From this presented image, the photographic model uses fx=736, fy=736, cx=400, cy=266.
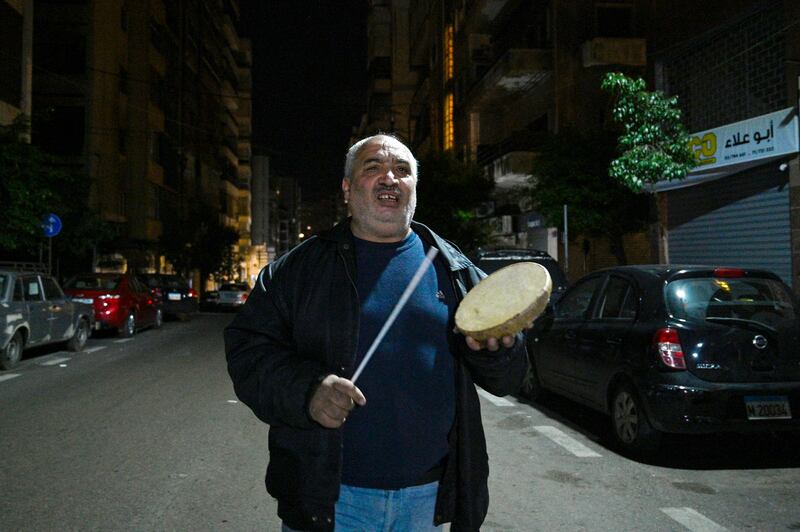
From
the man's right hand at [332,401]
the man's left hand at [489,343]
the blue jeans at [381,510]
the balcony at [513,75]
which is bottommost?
the blue jeans at [381,510]

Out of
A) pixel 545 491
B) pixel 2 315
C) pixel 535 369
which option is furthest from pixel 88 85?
pixel 545 491

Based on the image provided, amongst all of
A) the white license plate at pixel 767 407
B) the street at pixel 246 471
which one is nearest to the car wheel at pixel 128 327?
the street at pixel 246 471

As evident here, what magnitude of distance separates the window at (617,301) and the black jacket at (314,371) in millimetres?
4744

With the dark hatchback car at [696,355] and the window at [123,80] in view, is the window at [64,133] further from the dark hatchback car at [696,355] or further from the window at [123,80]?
the dark hatchback car at [696,355]

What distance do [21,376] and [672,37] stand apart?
53.5 feet

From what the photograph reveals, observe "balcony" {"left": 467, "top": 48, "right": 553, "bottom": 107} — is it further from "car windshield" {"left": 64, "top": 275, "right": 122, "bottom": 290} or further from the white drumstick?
the white drumstick

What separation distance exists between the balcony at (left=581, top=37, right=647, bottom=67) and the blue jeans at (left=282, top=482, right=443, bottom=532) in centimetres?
2398

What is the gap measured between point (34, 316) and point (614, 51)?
19.4 meters

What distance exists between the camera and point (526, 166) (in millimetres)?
26609

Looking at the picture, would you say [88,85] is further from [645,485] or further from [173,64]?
[645,485]

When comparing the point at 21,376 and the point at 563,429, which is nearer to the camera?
the point at 563,429

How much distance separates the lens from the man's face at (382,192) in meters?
2.44

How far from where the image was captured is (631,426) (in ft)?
21.3

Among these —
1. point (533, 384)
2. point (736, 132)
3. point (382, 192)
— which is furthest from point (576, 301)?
point (736, 132)
